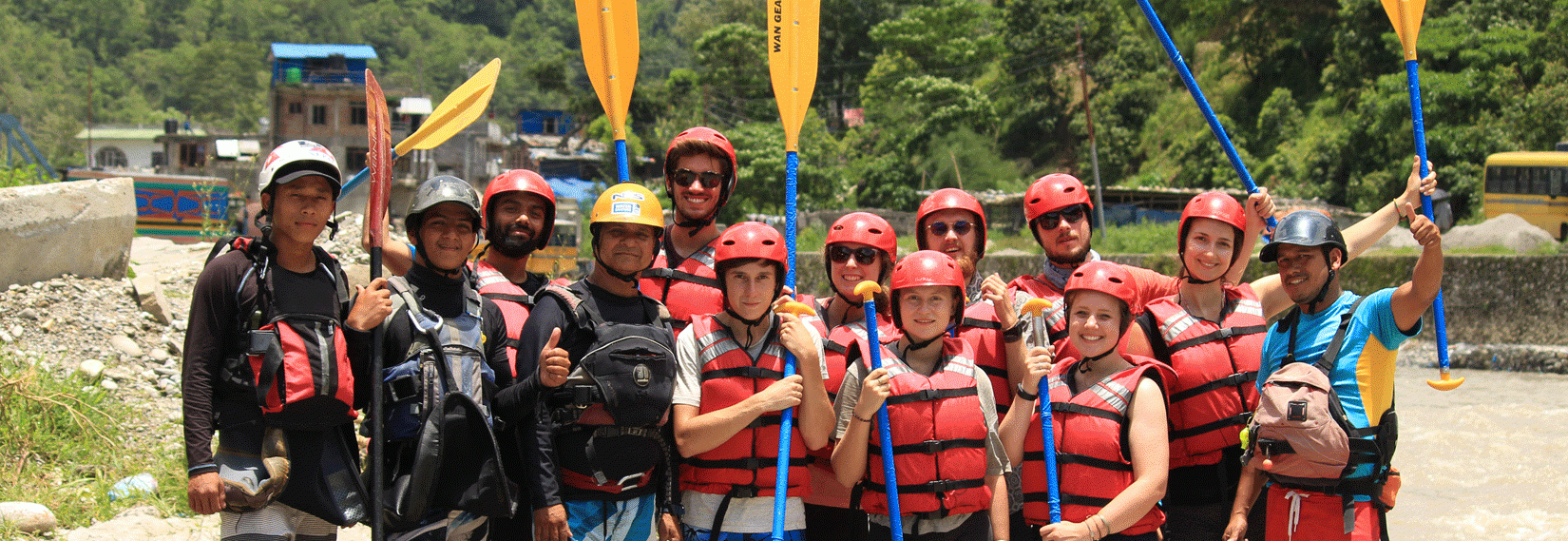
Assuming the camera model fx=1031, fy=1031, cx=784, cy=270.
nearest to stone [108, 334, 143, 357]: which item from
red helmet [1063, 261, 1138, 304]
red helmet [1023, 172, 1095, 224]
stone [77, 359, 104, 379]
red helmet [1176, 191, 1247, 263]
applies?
stone [77, 359, 104, 379]

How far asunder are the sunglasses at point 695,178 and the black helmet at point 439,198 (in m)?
0.90

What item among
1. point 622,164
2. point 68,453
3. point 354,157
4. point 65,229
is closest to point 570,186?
point 354,157

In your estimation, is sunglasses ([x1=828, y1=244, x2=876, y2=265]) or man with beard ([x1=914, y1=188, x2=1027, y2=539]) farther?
sunglasses ([x1=828, y1=244, x2=876, y2=265])

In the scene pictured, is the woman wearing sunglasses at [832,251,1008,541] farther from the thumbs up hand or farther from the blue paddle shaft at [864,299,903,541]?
the thumbs up hand

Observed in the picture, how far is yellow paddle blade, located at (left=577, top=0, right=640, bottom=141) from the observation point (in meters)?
5.00

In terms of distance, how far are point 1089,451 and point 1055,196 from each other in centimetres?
131

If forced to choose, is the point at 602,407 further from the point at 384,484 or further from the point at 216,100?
the point at 216,100

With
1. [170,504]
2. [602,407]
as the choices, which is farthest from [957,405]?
[170,504]

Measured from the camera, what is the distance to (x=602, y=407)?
12.1ft

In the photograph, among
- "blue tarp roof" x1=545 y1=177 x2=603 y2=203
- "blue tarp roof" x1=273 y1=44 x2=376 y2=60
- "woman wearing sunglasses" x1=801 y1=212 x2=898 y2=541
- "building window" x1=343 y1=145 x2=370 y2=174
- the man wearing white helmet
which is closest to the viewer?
the man wearing white helmet

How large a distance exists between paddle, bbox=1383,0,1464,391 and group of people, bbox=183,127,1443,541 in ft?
1.71

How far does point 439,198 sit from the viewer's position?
387cm

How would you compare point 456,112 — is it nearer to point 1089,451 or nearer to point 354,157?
point 1089,451

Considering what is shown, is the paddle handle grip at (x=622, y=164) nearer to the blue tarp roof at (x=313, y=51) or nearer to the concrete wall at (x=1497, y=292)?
the concrete wall at (x=1497, y=292)
